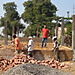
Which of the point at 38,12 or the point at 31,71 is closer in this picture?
the point at 31,71

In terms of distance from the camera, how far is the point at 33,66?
31.8 ft

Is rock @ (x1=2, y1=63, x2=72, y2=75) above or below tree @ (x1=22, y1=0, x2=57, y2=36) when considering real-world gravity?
below

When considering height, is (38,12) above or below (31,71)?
above

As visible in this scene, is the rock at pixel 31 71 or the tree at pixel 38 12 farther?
the tree at pixel 38 12

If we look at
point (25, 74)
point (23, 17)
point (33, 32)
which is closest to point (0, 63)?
point (25, 74)

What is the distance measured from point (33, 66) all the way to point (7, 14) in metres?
45.6

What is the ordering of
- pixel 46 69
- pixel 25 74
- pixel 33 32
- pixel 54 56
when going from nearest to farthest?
pixel 25 74
pixel 46 69
pixel 54 56
pixel 33 32

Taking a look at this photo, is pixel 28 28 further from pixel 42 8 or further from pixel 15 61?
pixel 15 61

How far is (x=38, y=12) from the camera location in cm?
5391

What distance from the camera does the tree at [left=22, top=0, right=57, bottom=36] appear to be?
51.9 m

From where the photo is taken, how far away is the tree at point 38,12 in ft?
170

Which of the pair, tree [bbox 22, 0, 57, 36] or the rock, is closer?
the rock

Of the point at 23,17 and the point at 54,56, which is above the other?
the point at 23,17

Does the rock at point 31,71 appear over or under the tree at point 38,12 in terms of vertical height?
under
